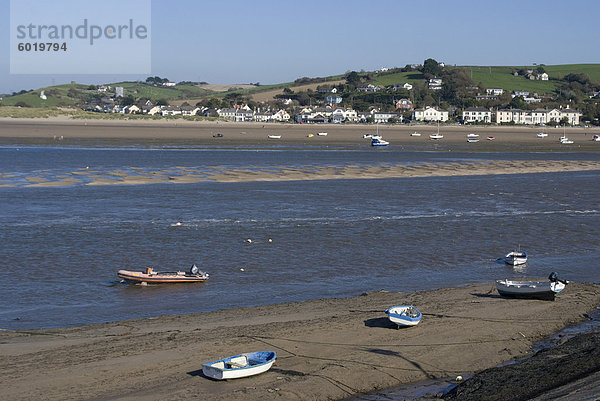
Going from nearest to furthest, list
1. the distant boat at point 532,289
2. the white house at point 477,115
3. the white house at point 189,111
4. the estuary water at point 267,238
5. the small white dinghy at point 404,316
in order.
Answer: the small white dinghy at point 404,316
the distant boat at point 532,289
the estuary water at point 267,238
the white house at point 477,115
the white house at point 189,111

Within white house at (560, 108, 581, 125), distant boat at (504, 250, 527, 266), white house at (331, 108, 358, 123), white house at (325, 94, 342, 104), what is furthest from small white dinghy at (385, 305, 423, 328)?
white house at (325, 94, 342, 104)

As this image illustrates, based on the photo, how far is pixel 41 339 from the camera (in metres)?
16.8

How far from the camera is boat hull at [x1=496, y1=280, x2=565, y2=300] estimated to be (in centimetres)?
2069

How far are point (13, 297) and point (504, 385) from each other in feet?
48.1

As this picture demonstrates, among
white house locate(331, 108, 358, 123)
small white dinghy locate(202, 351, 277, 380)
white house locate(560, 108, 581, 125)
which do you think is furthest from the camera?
white house locate(560, 108, 581, 125)

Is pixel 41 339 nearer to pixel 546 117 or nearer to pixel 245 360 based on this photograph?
pixel 245 360

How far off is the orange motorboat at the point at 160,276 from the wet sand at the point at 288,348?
3.43 meters

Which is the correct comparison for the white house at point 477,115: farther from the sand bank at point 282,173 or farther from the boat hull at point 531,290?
the boat hull at point 531,290

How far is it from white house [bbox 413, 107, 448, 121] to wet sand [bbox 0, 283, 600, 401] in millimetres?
145208

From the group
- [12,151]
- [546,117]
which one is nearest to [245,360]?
[12,151]

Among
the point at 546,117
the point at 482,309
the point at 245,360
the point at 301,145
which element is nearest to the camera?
the point at 245,360

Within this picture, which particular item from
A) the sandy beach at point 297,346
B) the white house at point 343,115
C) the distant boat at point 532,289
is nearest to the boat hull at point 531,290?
the distant boat at point 532,289

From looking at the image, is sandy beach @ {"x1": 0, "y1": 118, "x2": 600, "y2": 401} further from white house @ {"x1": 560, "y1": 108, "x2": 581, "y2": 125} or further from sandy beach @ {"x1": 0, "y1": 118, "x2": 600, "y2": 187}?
Result: white house @ {"x1": 560, "y1": 108, "x2": 581, "y2": 125}

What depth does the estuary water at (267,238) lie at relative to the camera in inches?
868
